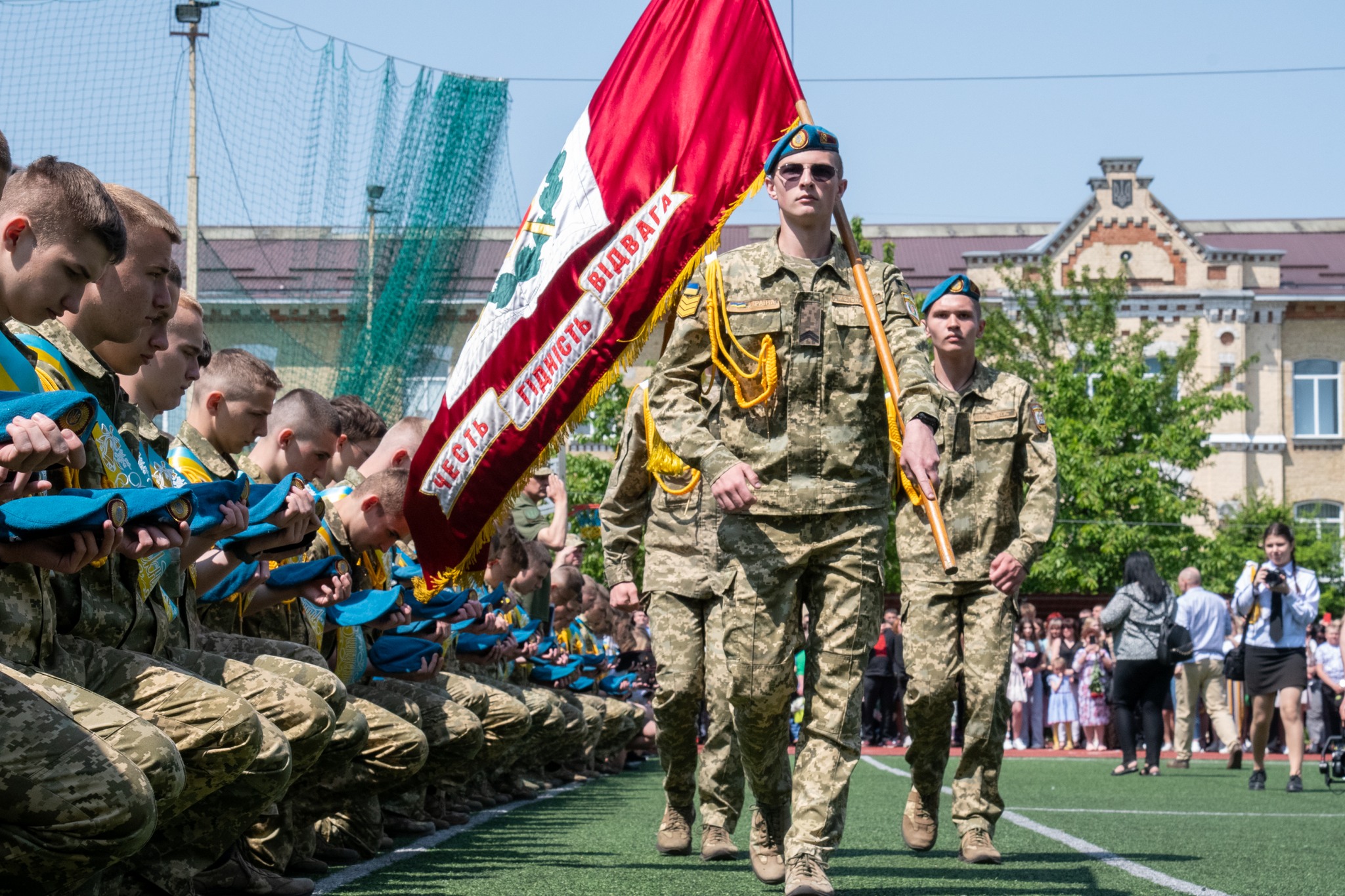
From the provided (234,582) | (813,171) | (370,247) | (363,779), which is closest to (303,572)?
(234,582)

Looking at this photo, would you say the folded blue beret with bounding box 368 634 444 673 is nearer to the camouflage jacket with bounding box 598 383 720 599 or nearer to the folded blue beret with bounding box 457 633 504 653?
the camouflage jacket with bounding box 598 383 720 599

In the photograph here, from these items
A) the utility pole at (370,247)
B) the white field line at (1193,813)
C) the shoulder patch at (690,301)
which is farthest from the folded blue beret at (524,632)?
the shoulder patch at (690,301)

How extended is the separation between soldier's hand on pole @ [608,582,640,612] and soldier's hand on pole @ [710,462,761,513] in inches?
124

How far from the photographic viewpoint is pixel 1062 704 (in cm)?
2427

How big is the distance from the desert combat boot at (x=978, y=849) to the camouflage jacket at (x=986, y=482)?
1.08m

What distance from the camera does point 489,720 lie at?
28.5 ft

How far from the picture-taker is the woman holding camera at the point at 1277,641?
1304 centimetres

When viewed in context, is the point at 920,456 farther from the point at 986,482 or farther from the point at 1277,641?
the point at 1277,641

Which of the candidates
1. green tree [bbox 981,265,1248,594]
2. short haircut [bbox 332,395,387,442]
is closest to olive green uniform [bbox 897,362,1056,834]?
short haircut [bbox 332,395,387,442]

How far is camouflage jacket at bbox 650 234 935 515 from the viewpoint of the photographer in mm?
5773

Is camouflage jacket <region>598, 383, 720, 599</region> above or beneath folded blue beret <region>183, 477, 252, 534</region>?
above

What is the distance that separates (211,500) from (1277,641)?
10805 millimetres

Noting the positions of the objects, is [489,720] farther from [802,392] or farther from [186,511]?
[186,511]

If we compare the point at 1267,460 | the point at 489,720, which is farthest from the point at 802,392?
the point at 1267,460
